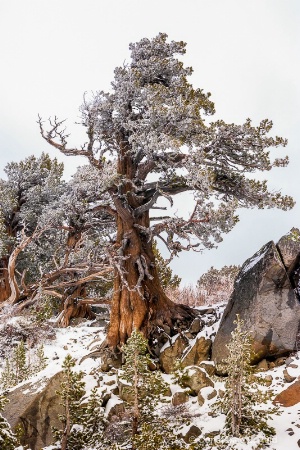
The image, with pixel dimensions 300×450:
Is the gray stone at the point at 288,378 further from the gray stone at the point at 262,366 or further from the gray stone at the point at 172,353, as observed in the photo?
the gray stone at the point at 172,353

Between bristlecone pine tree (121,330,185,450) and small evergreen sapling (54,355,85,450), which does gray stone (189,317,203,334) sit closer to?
bristlecone pine tree (121,330,185,450)

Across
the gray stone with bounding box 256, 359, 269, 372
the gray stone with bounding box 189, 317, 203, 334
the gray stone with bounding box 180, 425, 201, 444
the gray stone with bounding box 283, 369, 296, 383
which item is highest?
the gray stone with bounding box 189, 317, 203, 334

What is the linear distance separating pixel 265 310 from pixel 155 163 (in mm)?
4879

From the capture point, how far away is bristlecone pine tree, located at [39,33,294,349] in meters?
9.56

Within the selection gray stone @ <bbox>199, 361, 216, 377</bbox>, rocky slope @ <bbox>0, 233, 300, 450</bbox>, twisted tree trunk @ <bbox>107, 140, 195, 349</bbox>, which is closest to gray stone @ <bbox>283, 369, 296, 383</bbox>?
rocky slope @ <bbox>0, 233, 300, 450</bbox>

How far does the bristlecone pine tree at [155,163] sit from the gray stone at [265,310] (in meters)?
1.47

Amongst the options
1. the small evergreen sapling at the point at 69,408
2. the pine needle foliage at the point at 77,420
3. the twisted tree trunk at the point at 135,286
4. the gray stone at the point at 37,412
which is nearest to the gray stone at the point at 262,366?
the twisted tree trunk at the point at 135,286

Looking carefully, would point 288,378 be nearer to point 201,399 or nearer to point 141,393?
point 201,399

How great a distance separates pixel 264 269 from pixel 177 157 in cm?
386

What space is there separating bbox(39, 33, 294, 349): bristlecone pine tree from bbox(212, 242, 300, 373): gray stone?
58.0 inches

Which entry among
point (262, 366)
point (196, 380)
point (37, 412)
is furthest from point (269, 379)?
point (37, 412)

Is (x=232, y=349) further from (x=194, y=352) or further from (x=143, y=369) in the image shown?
(x=194, y=352)

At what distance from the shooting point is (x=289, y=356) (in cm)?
813

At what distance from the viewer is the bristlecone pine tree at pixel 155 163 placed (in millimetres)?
9562
